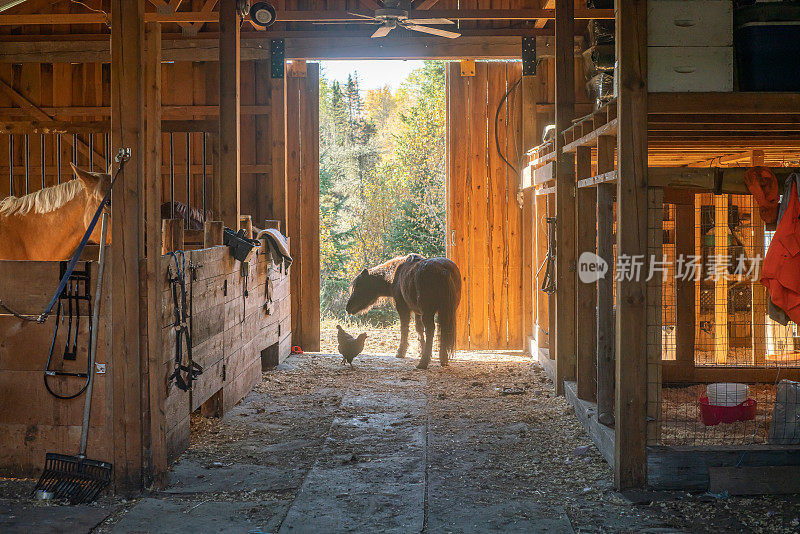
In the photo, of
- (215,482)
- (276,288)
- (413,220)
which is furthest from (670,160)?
(413,220)

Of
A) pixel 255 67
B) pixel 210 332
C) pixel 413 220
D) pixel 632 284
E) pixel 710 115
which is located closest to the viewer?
pixel 632 284

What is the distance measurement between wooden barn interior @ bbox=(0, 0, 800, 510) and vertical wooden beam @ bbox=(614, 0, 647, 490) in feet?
0.04

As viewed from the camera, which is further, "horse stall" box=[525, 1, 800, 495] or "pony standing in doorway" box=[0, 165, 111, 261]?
"pony standing in doorway" box=[0, 165, 111, 261]

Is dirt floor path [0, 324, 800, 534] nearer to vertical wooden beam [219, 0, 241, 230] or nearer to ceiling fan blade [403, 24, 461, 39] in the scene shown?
vertical wooden beam [219, 0, 241, 230]

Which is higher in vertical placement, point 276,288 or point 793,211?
point 793,211

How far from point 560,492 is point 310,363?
16.2 feet

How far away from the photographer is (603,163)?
4.97 m

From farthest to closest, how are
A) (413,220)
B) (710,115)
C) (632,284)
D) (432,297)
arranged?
1. (413,220)
2. (432,297)
3. (710,115)
4. (632,284)

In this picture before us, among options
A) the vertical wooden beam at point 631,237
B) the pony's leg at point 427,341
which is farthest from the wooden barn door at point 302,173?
the vertical wooden beam at point 631,237

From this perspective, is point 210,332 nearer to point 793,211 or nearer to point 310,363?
point 310,363

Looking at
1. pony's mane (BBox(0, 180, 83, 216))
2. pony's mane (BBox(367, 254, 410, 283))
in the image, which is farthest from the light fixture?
pony's mane (BBox(0, 180, 83, 216))

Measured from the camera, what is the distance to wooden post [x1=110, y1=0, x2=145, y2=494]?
4.17 m

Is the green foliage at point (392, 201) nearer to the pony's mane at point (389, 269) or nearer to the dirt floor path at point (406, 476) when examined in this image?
the pony's mane at point (389, 269)

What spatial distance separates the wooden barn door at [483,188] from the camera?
9664mm
